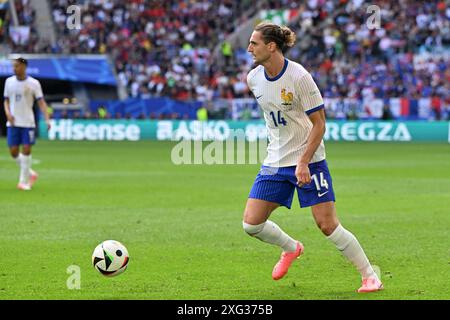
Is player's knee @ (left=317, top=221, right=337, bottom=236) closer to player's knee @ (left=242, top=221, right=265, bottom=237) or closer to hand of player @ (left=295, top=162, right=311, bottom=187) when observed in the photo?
hand of player @ (left=295, top=162, right=311, bottom=187)

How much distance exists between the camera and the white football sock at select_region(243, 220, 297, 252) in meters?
9.36

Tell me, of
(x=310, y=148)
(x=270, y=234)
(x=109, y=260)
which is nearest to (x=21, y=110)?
(x=109, y=260)

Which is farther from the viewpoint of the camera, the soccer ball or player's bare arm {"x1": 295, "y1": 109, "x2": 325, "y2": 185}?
the soccer ball

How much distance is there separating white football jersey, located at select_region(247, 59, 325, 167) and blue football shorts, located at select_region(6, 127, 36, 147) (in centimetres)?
1166

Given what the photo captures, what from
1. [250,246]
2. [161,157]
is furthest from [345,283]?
[161,157]

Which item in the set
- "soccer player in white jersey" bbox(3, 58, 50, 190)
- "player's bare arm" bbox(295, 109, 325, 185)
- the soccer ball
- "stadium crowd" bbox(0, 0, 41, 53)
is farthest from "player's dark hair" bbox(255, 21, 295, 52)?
"stadium crowd" bbox(0, 0, 41, 53)

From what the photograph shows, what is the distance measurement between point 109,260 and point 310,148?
7.15 feet

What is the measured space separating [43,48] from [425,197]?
34.8 metres

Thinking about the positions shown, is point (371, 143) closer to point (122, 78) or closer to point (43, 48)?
point (122, 78)

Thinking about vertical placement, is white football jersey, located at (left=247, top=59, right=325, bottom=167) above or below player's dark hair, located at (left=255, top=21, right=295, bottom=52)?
below

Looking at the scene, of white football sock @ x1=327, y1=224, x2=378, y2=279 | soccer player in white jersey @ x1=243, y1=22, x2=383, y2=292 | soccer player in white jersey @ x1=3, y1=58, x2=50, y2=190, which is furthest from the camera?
soccer player in white jersey @ x1=3, y1=58, x2=50, y2=190

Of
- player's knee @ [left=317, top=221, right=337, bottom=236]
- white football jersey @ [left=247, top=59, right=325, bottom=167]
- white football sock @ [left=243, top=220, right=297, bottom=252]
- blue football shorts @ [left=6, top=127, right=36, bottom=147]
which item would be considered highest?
white football jersey @ [left=247, top=59, right=325, bottom=167]

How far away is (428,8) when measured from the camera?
50.1 metres

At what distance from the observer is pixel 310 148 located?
8805 mm
